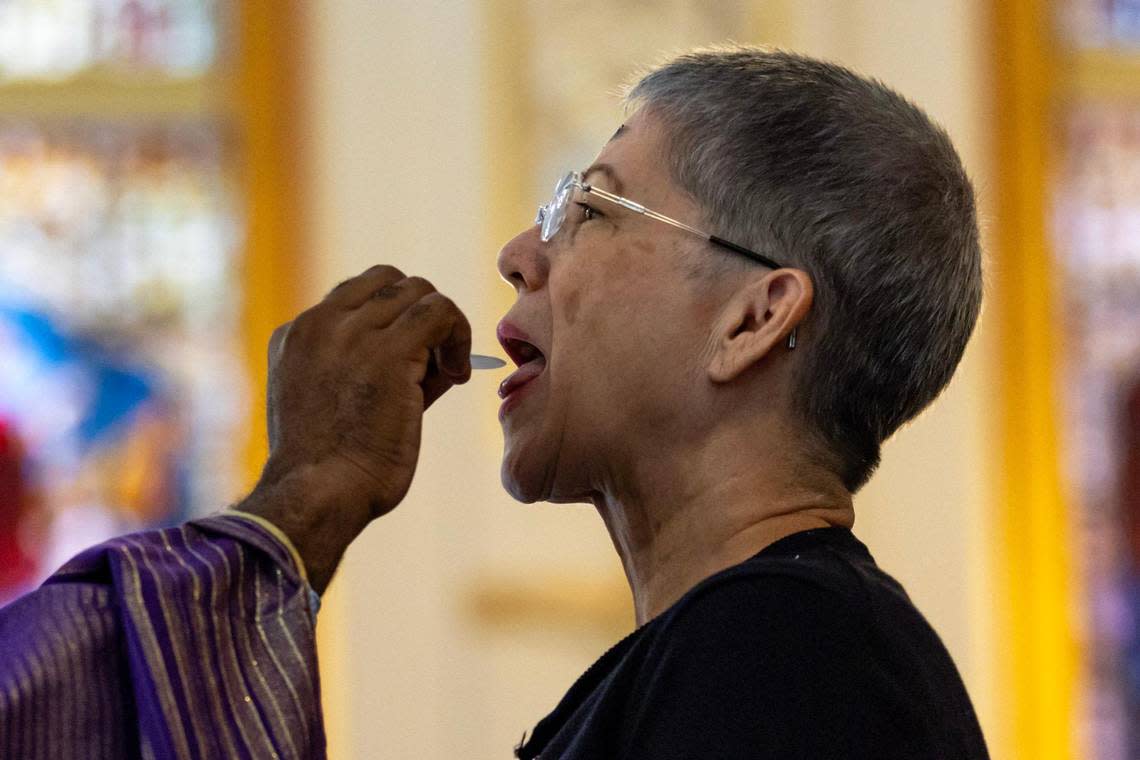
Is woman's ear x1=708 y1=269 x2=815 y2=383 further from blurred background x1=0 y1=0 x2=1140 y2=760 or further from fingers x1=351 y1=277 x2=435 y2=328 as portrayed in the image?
blurred background x1=0 y1=0 x2=1140 y2=760

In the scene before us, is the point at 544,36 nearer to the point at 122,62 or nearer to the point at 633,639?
the point at 122,62

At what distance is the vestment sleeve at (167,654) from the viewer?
4.08 ft

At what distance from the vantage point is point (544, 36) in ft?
16.0

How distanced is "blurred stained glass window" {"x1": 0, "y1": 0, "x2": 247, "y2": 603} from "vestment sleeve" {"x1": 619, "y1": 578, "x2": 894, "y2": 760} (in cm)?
389

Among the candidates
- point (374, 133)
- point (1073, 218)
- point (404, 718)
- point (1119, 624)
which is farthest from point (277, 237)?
point (1119, 624)

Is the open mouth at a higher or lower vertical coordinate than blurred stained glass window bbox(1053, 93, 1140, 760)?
higher

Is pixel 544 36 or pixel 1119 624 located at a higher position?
pixel 544 36

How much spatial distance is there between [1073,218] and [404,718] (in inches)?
101

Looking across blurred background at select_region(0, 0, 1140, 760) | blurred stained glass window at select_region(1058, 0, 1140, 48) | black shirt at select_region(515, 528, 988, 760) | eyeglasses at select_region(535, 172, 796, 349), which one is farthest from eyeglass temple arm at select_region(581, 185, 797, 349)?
blurred stained glass window at select_region(1058, 0, 1140, 48)

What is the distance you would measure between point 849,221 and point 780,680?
0.49 meters

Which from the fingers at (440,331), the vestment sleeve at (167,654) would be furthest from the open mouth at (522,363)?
the vestment sleeve at (167,654)

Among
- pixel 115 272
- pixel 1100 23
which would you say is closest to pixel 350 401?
pixel 115 272

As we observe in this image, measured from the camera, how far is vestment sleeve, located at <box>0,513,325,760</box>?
4.08ft

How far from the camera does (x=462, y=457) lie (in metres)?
4.70
